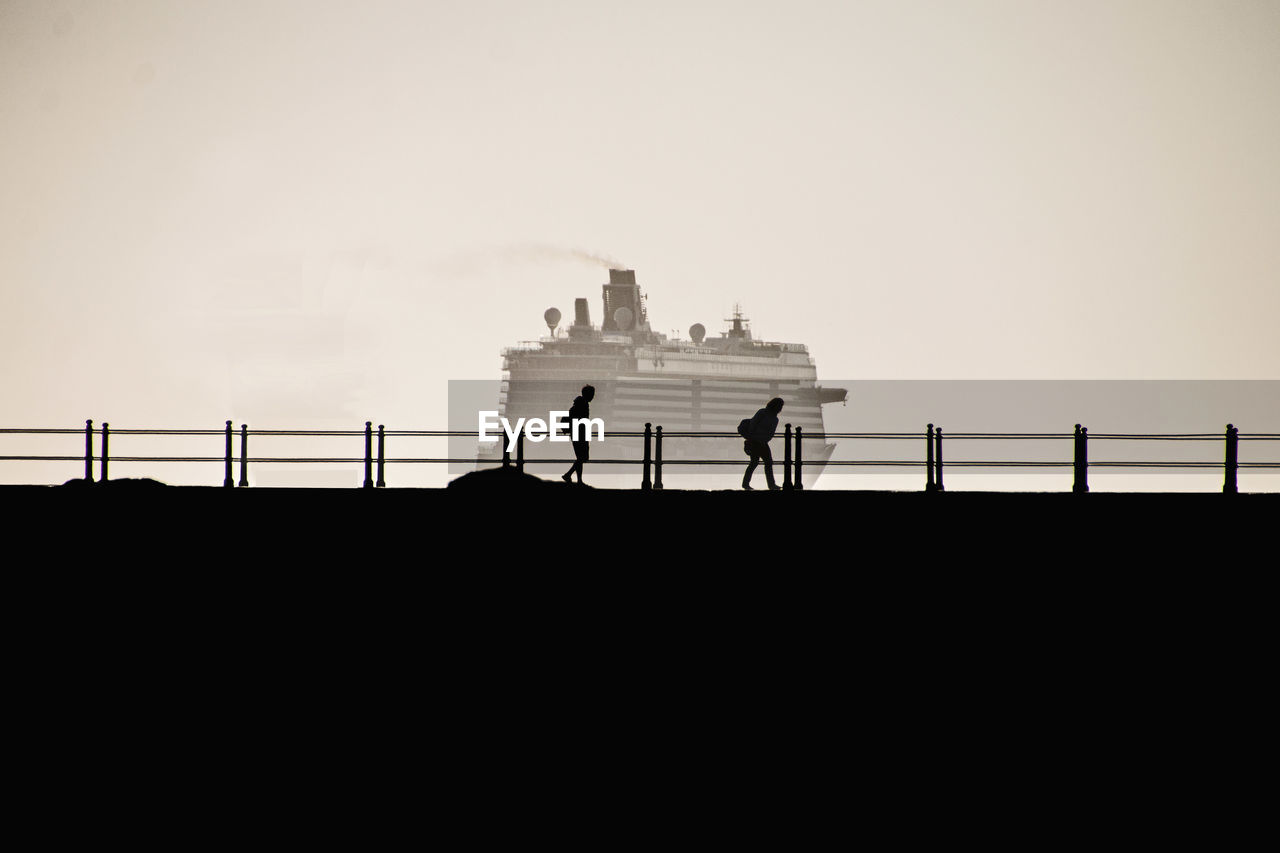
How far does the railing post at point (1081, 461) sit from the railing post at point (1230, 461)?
185 centimetres

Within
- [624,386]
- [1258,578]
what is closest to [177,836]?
[1258,578]

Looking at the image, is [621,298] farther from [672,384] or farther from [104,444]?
[104,444]

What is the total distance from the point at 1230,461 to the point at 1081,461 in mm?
2002

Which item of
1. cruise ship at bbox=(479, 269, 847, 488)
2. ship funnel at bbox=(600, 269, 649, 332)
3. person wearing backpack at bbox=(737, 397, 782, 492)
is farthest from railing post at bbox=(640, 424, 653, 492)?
ship funnel at bbox=(600, 269, 649, 332)

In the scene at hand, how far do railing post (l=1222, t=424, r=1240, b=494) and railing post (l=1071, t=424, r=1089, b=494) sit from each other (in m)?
1.85

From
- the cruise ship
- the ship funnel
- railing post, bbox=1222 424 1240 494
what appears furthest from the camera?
the ship funnel

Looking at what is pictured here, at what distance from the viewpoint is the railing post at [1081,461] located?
844 inches

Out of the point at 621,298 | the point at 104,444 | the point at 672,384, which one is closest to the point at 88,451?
the point at 104,444

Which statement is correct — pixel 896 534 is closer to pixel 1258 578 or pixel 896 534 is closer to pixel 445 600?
pixel 1258 578

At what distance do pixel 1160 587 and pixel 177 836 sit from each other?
11.1 meters

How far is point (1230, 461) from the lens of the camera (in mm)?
21094

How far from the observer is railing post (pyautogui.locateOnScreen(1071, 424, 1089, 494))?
2145 centimetres

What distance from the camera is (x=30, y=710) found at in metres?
15.8

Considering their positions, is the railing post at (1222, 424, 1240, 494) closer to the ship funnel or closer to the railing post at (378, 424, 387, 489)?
the railing post at (378, 424, 387, 489)
